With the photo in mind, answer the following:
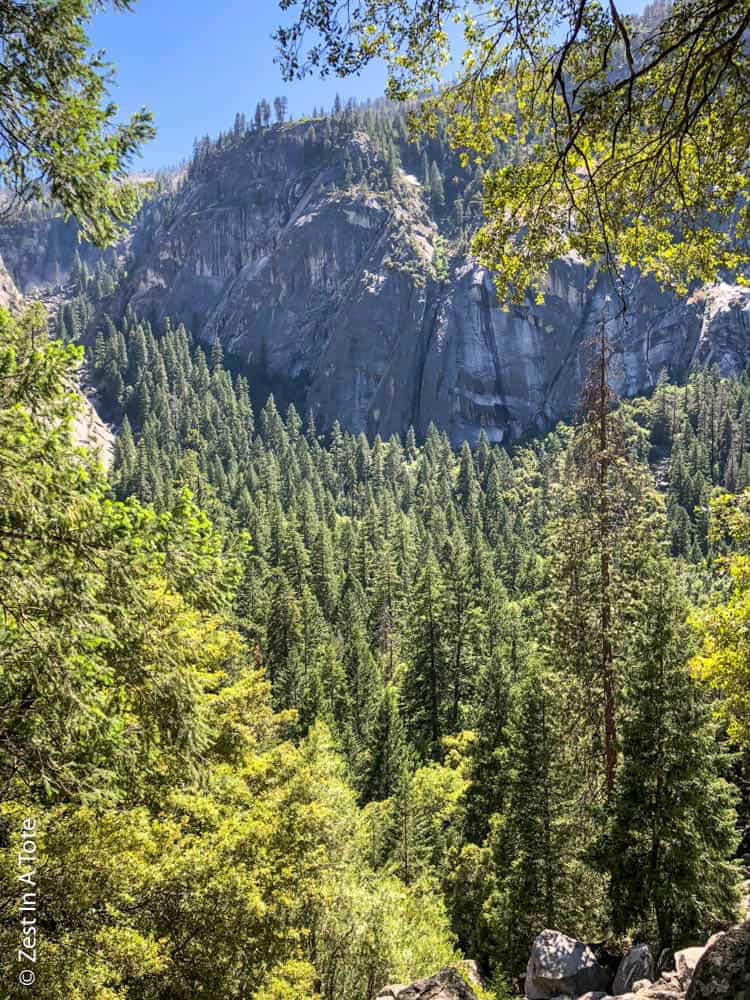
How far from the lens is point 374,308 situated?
155 m

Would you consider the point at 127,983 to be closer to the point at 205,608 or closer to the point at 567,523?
the point at 205,608

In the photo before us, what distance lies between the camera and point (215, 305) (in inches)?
7234

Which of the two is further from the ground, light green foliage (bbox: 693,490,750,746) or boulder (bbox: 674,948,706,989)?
light green foliage (bbox: 693,490,750,746)

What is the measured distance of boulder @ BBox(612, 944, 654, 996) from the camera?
10359mm

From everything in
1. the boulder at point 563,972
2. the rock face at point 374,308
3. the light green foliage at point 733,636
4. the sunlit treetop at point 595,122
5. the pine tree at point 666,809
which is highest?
the rock face at point 374,308

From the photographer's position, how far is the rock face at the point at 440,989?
9.86m

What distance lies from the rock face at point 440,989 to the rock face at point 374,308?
4505 inches

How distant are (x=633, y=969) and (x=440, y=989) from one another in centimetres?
336

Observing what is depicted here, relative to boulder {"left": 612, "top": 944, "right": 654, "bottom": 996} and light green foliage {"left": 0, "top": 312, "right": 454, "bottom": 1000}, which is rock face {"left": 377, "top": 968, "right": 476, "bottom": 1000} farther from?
light green foliage {"left": 0, "top": 312, "right": 454, "bottom": 1000}

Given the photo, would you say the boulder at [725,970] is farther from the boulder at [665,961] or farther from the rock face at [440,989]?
the boulder at [665,961]

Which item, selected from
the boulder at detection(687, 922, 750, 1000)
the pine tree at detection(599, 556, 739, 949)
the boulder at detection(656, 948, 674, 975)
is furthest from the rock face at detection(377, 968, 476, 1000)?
the boulder at detection(687, 922, 750, 1000)

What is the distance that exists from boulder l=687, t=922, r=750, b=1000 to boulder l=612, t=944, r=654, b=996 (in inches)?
221

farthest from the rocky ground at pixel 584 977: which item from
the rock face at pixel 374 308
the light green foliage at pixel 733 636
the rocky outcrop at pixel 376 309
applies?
the rocky outcrop at pixel 376 309

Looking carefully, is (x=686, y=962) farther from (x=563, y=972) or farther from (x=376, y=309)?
(x=376, y=309)
